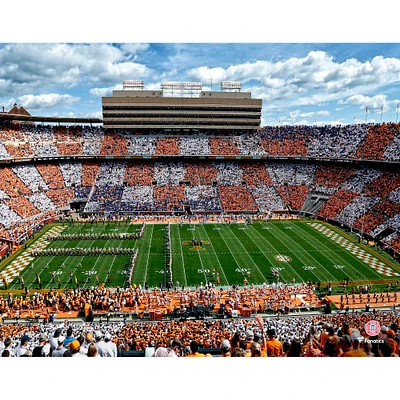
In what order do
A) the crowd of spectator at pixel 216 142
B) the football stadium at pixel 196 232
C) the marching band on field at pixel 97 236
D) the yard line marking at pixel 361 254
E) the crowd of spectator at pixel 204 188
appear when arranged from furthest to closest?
the crowd of spectator at pixel 216 142 → the crowd of spectator at pixel 204 188 → the marching band on field at pixel 97 236 → the yard line marking at pixel 361 254 → the football stadium at pixel 196 232

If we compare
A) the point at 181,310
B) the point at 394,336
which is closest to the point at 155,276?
the point at 181,310

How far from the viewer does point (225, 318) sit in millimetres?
16266

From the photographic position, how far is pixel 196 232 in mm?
30953

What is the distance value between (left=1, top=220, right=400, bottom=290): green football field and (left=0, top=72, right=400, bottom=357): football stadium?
5.8 inches

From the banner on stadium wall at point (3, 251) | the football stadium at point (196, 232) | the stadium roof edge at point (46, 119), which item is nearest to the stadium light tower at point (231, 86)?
the football stadium at point (196, 232)

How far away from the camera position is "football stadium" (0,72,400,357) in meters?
12.2

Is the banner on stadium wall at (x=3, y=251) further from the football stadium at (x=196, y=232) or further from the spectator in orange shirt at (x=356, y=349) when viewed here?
the spectator in orange shirt at (x=356, y=349)

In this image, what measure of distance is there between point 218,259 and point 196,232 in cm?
694

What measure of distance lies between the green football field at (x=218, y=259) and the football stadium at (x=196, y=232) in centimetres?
15

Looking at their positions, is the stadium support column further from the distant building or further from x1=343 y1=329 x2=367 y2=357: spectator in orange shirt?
the distant building

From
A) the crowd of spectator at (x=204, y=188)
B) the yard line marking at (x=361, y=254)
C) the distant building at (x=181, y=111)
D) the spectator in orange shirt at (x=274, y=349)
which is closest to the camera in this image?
the spectator in orange shirt at (x=274, y=349)

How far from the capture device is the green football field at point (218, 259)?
2127cm

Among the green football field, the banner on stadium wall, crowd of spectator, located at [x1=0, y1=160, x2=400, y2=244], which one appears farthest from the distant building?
the banner on stadium wall

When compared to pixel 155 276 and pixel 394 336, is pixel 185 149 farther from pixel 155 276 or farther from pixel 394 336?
pixel 394 336
